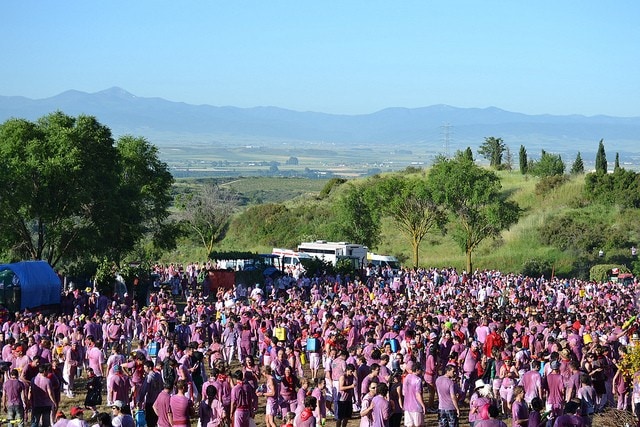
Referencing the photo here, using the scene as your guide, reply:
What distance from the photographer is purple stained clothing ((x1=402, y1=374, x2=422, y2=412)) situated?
13969 mm

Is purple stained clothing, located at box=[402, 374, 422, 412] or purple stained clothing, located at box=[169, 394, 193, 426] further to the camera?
purple stained clothing, located at box=[402, 374, 422, 412]

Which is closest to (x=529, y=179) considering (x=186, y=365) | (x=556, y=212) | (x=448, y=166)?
(x=556, y=212)

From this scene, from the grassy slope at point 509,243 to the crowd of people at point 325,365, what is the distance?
29363mm

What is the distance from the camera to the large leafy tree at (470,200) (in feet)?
176

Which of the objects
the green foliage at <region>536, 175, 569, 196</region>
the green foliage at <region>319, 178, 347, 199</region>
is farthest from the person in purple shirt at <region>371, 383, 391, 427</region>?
the green foliage at <region>319, 178, 347, 199</region>

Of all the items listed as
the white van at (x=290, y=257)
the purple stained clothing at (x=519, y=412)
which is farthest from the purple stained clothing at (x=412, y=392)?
the white van at (x=290, y=257)

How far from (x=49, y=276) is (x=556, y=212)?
4729 centimetres

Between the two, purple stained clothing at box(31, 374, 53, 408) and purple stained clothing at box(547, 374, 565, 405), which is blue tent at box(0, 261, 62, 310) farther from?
purple stained clothing at box(547, 374, 565, 405)

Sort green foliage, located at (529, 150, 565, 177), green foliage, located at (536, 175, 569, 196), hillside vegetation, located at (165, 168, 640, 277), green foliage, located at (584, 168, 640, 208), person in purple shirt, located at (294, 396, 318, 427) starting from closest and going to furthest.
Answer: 1. person in purple shirt, located at (294, 396, 318, 427)
2. hillside vegetation, located at (165, 168, 640, 277)
3. green foliage, located at (584, 168, 640, 208)
4. green foliage, located at (536, 175, 569, 196)
5. green foliage, located at (529, 150, 565, 177)

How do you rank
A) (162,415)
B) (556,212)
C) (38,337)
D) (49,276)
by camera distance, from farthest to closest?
Answer: (556,212) < (49,276) < (38,337) < (162,415)

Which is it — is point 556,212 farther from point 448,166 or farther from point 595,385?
point 595,385

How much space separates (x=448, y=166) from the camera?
2192 inches

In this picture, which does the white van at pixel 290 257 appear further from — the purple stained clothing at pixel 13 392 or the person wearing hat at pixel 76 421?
the person wearing hat at pixel 76 421

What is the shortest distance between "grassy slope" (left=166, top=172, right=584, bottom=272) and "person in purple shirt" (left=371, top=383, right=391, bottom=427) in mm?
45299
